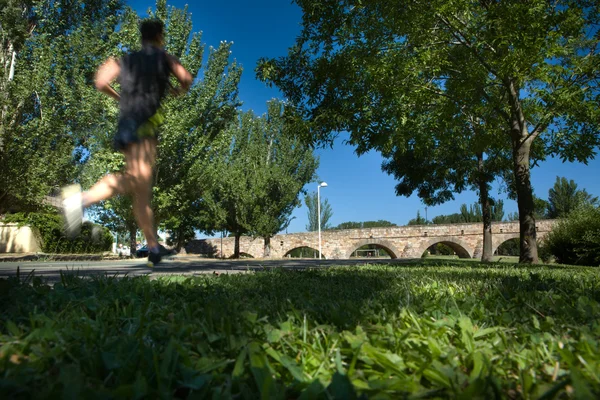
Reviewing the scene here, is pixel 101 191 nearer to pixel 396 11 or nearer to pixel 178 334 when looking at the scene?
pixel 178 334

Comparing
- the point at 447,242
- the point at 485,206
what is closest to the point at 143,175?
the point at 485,206

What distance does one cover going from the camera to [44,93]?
16719 millimetres

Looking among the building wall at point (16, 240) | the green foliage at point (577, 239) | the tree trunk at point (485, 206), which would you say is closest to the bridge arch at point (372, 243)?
the green foliage at point (577, 239)

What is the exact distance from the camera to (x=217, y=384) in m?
0.92

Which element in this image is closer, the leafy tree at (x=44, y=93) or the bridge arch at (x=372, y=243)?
the leafy tree at (x=44, y=93)

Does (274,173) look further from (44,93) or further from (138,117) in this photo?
(138,117)

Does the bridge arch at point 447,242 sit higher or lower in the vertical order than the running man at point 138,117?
lower

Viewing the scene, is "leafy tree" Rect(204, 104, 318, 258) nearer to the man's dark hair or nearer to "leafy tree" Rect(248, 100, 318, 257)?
"leafy tree" Rect(248, 100, 318, 257)

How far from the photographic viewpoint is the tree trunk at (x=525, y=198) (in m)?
9.24

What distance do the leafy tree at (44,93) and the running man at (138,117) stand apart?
15047 millimetres

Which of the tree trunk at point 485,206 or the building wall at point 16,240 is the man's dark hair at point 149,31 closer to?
the tree trunk at point 485,206

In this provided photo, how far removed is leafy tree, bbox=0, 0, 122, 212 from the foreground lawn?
1711 centimetres

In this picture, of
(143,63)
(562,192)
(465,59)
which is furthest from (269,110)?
(562,192)

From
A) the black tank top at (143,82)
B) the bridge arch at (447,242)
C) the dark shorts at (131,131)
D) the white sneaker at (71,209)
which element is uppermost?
the black tank top at (143,82)
